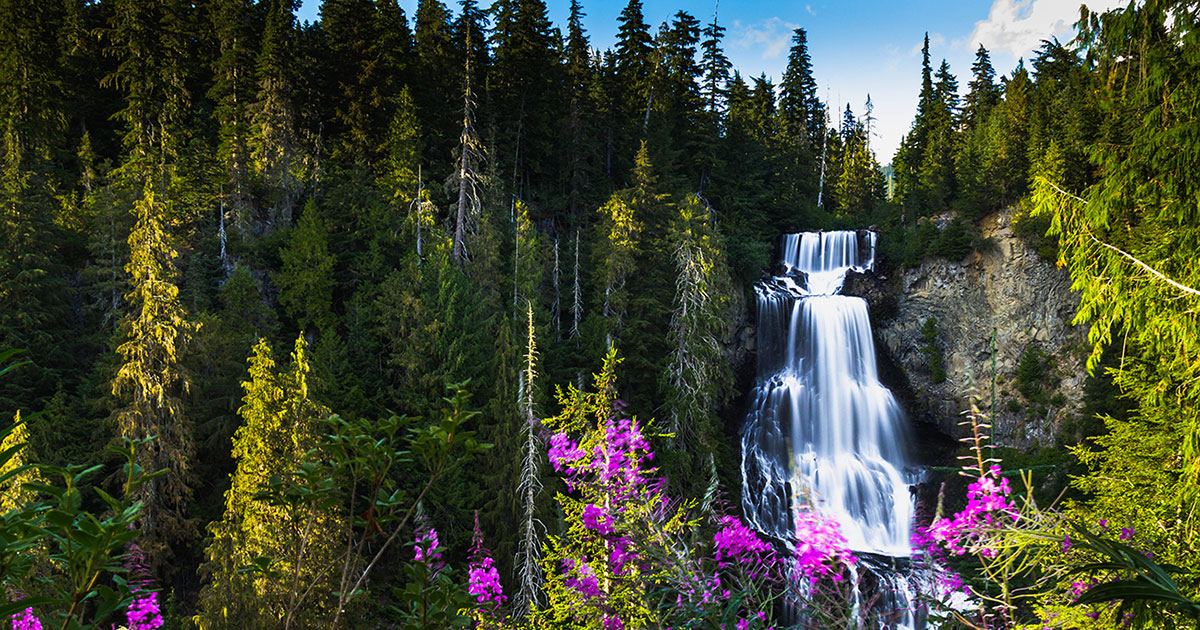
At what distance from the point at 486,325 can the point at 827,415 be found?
1552 cm

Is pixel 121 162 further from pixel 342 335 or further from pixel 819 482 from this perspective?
pixel 819 482

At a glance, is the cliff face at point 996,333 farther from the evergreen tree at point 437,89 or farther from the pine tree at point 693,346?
the evergreen tree at point 437,89

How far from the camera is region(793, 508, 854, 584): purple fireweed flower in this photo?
3.49 metres

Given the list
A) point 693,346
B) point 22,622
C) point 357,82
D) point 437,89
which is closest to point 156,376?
point 22,622

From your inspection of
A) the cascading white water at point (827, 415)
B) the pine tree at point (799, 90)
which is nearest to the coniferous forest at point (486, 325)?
the cascading white water at point (827, 415)

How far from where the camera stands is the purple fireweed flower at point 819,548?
3.49 m

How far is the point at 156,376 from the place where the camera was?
1279 cm

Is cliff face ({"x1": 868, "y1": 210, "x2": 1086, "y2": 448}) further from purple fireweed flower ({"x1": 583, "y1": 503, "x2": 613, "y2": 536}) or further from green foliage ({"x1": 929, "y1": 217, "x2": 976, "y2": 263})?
purple fireweed flower ({"x1": 583, "y1": 503, "x2": 613, "y2": 536})

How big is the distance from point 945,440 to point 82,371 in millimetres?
31944

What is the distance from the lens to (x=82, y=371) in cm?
1588

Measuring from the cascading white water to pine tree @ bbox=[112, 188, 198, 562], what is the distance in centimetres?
1776

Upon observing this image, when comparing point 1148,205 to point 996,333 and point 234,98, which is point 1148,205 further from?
point 234,98

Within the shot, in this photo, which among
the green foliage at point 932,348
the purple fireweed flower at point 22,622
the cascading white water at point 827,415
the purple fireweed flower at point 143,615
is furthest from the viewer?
the green foliage at point 932,348

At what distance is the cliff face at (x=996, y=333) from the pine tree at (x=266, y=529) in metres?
24.7
